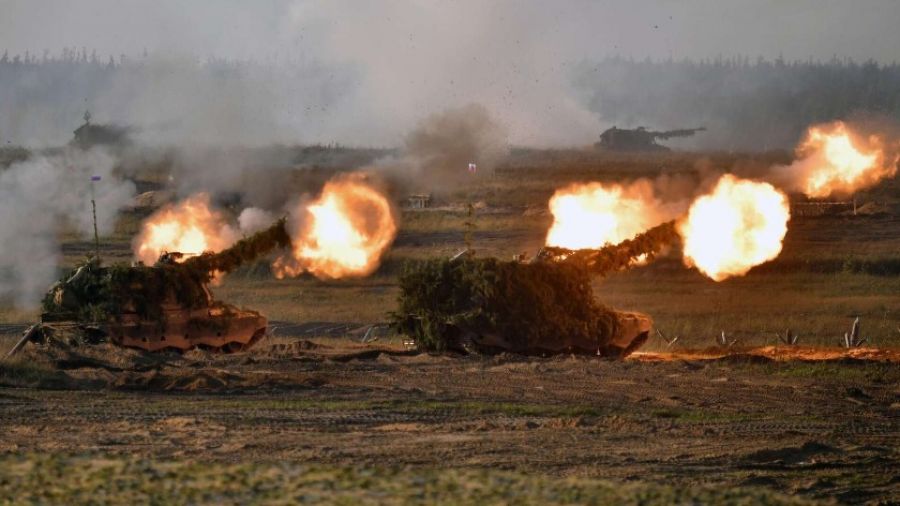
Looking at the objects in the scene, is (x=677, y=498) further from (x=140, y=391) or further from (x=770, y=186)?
(x=770, y=186)

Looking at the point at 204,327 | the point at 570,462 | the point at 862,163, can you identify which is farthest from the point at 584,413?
the point at 862,163

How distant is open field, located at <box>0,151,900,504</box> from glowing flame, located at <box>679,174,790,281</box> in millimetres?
2206

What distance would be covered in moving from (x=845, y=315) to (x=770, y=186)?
25.7 ft

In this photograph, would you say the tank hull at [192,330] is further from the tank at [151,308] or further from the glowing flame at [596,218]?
the glowing flame at [596,218]

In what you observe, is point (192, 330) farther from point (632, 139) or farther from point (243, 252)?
point (632, 139)

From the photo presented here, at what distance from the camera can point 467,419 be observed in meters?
22.0

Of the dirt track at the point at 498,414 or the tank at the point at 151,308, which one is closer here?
the dirt track at the point at 498,414

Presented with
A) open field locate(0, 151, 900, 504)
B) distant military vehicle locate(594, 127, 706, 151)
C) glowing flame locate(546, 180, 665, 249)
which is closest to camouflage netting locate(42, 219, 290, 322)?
open field locate(0, 151, 900, 504)

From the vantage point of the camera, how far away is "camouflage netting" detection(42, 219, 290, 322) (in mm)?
31844

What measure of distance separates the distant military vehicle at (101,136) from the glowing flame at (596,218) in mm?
33576

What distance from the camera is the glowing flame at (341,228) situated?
3647 cm

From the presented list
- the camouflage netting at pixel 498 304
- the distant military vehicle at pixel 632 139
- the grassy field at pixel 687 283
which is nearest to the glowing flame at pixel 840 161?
the grassy field at pixel 687 283

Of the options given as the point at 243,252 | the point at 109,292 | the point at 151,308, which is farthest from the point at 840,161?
the point at 109,292

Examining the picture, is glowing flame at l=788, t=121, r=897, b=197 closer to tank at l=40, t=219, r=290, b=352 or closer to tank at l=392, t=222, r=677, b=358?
tank at l=392, t=222, r=677, b=358
